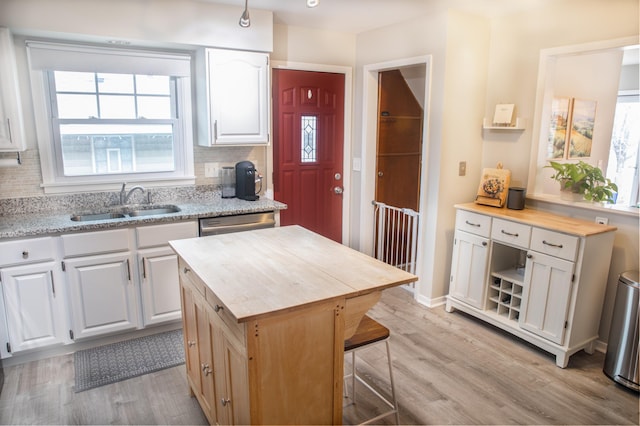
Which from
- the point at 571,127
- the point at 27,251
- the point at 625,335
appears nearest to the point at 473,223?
the point at 625,335

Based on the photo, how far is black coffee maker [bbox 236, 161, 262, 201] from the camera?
3.55 meters

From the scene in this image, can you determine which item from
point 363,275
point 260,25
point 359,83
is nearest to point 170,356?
point 363,275

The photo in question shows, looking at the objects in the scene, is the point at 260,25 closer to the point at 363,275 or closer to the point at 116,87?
the point at 116,87

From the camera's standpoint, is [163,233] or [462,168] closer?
[163,233]

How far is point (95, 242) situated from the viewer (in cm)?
279

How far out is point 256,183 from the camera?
12.6 ft

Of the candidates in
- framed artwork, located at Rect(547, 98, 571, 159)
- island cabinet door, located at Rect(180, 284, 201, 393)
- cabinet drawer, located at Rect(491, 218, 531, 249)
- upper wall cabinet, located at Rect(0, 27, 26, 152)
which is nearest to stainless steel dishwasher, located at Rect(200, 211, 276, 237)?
island cabinet door, located at Rect(180, 284, 201, 393)

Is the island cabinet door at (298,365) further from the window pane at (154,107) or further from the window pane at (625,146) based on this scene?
the window pane at (625,146)

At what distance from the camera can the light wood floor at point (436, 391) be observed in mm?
2287

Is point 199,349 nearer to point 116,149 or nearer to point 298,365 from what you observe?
point 298,365

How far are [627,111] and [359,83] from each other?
12.2 feet

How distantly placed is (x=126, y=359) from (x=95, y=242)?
80cm

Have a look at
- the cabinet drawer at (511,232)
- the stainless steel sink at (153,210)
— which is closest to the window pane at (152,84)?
the stainless steel sink at (153,210)

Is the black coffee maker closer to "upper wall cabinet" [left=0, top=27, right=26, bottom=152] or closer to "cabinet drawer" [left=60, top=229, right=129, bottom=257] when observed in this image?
"cabinet drawer" [left=60, top=229, right=129, bottom=257]
